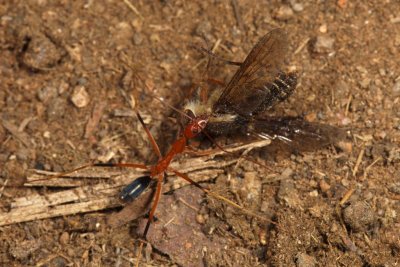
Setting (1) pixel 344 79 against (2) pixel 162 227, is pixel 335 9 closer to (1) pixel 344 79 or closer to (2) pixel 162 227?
(1) pixel 344 79

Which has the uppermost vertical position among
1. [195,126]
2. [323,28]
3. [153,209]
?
[323,28]

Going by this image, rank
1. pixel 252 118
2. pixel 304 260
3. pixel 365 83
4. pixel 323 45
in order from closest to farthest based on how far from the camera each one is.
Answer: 1. pixel 304 260
2. pixel 252 118
3. pixel 365 83
4. pixel 323 45

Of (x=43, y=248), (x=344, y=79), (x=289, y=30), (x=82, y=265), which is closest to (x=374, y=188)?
(x=344, y=79)

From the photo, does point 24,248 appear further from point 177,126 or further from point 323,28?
point 323,28

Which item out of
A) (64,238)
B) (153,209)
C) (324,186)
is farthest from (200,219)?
(64,238)

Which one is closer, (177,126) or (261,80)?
(261,80)

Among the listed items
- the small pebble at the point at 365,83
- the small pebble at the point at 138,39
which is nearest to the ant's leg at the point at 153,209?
the small pebble at the point at 138,39
